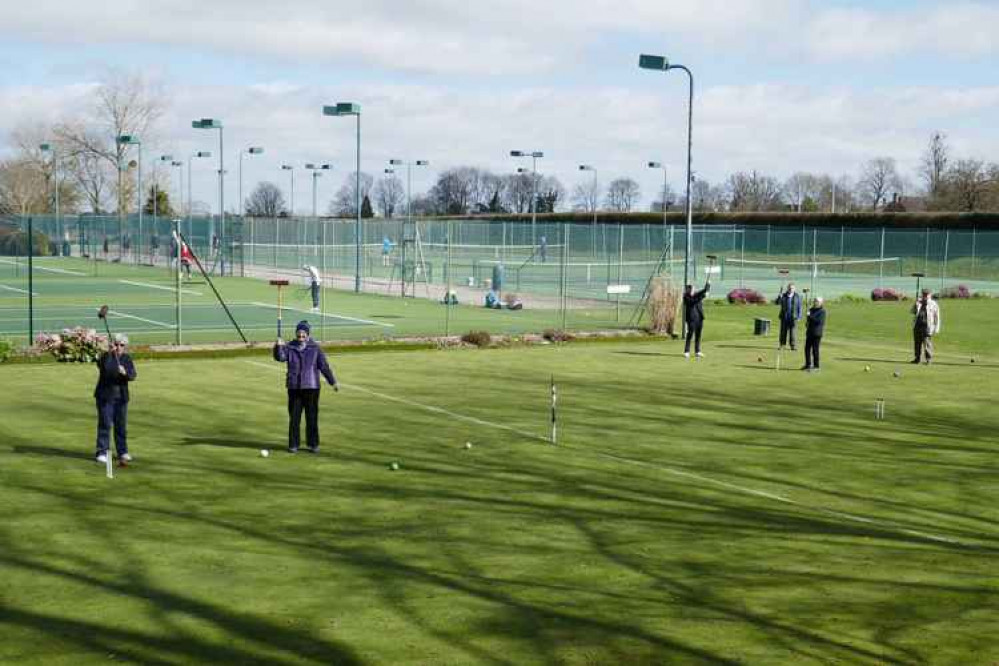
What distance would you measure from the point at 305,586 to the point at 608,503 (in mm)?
4412

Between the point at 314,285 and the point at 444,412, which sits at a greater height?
the point at 314,285

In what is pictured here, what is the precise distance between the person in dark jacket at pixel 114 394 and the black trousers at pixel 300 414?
2.13 metres

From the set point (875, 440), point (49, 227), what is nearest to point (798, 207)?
point (49, 227)

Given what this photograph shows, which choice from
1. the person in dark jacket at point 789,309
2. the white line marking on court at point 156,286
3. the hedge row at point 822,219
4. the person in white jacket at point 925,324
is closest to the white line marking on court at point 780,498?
the person in white jacket at point 925,324

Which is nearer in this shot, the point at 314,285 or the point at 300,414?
the point at 300,414

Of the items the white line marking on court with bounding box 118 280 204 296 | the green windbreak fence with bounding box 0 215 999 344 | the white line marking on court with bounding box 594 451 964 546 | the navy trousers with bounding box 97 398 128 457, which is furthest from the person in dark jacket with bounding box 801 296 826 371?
the white line marking on court with bounding box 118 280 204 296

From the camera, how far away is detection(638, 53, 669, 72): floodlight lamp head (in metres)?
31.8

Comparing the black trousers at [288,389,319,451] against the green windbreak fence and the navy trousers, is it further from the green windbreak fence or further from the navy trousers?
the green windbreak fence

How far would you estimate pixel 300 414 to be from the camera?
1623 centimetres

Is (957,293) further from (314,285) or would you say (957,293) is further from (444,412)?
(444,412)

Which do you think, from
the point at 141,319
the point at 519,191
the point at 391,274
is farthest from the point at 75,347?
the point at 519,191

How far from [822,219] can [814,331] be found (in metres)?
74.6

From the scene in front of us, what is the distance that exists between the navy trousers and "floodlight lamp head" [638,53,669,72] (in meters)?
20.4

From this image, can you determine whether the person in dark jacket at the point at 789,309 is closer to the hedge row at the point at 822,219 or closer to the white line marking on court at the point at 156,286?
the white line marking on court at the point at 156,286
